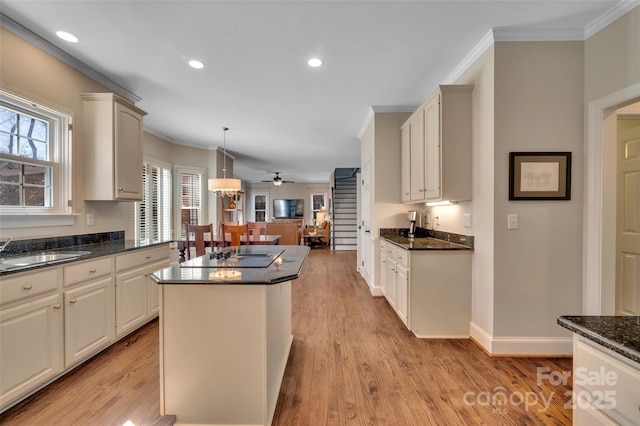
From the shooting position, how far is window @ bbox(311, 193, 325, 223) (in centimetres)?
1266

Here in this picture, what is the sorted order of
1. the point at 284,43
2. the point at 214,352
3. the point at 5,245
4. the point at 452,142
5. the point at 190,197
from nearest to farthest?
1. the point at 214,352
2. the point at 5,245
3. the point at 284,43
4. the point at 452,142
5. the point at 190,197

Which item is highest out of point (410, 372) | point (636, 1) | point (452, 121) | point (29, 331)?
point (636, 1)

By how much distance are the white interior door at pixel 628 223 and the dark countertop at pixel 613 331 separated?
2143 mm

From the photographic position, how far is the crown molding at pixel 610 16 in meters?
1.89

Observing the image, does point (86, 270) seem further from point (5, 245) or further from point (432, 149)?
point (432, 149)

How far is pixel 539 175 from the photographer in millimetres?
2311

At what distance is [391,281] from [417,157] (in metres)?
1.52

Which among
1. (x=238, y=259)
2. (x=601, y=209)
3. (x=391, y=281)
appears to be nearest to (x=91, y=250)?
(x=238, y=259)

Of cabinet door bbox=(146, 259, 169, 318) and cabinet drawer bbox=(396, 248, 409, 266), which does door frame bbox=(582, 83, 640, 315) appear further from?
cabinet door bbox=(146, 259, 169, 318)

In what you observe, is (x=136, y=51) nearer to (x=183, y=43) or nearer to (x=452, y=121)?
(x=183, y=43)

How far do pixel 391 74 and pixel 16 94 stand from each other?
3.25m

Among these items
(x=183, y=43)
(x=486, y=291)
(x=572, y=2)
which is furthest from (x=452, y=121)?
(x=183, y=43)

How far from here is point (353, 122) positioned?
4539 millimetres

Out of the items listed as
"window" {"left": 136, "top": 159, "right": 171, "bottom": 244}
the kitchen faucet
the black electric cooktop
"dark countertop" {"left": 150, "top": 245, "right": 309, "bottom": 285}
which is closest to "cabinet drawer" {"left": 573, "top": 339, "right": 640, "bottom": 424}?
"dark countertop" {"left": 150, "top": 245, "right": 309, "bottom": 285}
